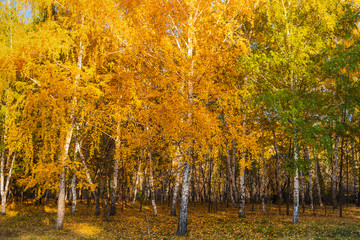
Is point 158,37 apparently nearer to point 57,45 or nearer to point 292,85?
point 57,45

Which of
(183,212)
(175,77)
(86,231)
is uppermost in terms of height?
(175,77)

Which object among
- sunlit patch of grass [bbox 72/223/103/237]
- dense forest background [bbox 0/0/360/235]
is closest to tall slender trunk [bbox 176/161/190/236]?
dense forest background [bbox 0/0/360/235]

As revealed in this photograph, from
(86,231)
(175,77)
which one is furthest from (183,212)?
(175,77)

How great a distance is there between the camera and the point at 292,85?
12133 mm

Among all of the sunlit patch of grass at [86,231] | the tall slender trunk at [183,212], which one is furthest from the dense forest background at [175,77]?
the sunlit patch of grass at [86,231]

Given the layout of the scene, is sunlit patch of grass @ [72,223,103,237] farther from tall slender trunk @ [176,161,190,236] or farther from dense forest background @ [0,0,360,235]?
tall slender trunk @ [176,161,190,236]

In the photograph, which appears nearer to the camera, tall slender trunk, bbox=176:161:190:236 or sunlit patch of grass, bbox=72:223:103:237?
tall slender trunk, bbox=176:161:190:236

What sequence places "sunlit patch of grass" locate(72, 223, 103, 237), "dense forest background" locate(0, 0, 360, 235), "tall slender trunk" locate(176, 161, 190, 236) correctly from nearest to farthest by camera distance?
"tall slender trunk" locate(176, 161, 190, 236) → "dense forest background" locate(0, 0, 360, 235) → "sunlit patch of grass" locate(72, 223, 103, 237)

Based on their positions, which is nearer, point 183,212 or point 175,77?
point 175,77

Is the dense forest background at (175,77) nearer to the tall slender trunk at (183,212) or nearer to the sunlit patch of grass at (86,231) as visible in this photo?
the tall slender trunk at (183,212)

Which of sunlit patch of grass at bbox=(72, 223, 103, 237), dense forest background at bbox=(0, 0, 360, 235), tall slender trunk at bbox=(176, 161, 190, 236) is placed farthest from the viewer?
Result: sunlit patch of grass at bbox=(72, 223, 103, 237)

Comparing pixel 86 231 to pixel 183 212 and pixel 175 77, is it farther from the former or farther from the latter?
pixel 175 77

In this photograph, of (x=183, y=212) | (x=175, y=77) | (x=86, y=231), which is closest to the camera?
(x=175, y=77)

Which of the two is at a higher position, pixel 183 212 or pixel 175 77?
pixel 175 77
